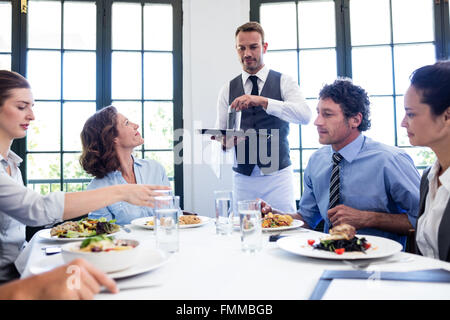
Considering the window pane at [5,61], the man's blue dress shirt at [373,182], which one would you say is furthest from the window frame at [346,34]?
the window pane at [5,61]

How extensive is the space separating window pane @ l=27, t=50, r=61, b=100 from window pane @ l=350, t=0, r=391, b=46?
107 inches

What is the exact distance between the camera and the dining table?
76cm

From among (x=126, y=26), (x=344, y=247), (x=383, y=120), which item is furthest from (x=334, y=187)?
(x=126, y=26)

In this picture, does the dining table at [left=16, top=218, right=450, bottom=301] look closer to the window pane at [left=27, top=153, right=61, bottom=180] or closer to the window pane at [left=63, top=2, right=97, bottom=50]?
the window pane at [left=27, top=153, right=61, bottom=180]

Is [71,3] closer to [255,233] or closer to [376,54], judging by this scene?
[376,54]

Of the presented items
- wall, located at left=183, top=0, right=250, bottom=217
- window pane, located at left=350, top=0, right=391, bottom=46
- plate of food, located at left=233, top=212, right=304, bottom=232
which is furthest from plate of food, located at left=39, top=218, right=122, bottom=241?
window pane, located at left=350, top=0, right=391, bottom=46

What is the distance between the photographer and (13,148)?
3387mm

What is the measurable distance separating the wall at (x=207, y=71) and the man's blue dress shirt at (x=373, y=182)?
167 cm

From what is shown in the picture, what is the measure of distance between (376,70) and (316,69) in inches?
21.1

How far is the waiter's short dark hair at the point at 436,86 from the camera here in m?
1.34

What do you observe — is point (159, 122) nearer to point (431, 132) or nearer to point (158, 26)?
point (158, 26)

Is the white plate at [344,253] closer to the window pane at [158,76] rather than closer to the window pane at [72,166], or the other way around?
the window pane at [158,76]

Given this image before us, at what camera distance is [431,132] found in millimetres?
1376

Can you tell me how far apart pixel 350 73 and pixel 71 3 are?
103 inches
